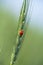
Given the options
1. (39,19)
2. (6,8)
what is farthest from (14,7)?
(39,19)

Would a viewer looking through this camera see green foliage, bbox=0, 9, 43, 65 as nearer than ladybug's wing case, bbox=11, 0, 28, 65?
No

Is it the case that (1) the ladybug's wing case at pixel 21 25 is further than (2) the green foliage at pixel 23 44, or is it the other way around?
(2) the green foliage at pixel 23 44

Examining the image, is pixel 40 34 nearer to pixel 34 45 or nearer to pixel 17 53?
pixel 34 45

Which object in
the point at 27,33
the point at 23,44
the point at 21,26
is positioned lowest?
the point at 23,44

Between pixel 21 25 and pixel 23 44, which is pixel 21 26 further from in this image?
pixel 23 44

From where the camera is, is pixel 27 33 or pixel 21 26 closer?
pixel 21 26

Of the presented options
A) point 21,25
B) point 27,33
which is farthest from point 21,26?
point 27,33

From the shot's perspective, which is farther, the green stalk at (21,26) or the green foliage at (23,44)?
the green foliage at (23,44)

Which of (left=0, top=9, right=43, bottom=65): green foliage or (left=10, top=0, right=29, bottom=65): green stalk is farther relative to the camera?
(left=0, top=9, right=43, bottom=65): green foliage
